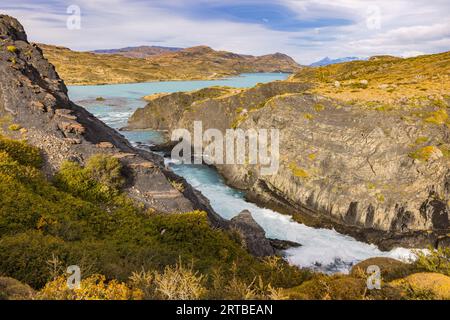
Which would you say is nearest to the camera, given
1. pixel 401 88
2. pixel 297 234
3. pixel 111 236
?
pixel 111 236

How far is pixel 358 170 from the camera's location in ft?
141

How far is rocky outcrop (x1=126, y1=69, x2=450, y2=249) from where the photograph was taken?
37562mm

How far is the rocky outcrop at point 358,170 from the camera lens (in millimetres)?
37562

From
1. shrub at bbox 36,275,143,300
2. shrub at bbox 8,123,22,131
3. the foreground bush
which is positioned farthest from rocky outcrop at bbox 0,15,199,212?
shrub at bbox 36,275,143,300

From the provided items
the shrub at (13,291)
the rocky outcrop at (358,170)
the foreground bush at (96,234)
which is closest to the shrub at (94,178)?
the foreground bush at (96,234)

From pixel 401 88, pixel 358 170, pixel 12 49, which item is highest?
pixel 12 49

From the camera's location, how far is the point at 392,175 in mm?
40844

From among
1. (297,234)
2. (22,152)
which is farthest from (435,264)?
(22,152)

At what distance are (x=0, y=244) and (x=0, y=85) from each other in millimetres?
21125

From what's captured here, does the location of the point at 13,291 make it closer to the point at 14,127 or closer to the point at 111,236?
the point at 111,236

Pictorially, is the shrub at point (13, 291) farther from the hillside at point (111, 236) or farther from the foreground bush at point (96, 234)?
the foreground bush at point (96, 234)

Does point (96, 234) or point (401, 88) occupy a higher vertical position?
point (401, 88)

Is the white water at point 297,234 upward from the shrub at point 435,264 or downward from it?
downward

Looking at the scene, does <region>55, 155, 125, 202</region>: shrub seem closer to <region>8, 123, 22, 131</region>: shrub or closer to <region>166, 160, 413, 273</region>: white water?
<region>8, 123, 22, 131</region>: shrub
